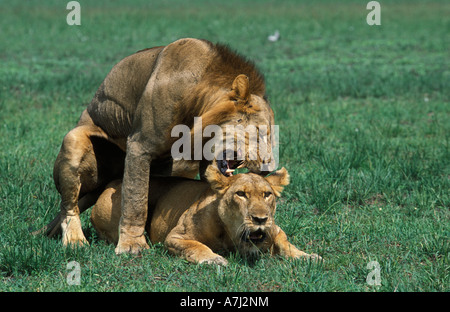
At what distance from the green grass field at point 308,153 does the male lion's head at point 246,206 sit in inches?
7.7

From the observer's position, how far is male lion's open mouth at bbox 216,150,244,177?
4.95 m

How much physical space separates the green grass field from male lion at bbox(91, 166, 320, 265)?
0.54ft

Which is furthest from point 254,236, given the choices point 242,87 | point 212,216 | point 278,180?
point 242,87

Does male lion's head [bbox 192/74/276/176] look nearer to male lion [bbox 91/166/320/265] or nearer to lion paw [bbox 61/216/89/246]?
male lion [bbox 91/166/320/265]

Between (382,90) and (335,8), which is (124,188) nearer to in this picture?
(382,90)

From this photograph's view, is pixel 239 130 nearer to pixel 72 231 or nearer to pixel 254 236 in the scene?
pixel 254 236

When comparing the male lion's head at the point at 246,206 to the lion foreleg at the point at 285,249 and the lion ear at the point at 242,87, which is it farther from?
the lion ear at the point at 242,87

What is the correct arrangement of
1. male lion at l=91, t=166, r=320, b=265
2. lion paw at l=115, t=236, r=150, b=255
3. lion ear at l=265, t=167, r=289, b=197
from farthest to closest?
lion paw at l=115, t=236, r=150, b=255
lion ear at l=265, t=167, r=289, b=197
male lion at l=91, t=166, r=320, b=265

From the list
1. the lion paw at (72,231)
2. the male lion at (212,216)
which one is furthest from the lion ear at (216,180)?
the lion paw at (72,231)

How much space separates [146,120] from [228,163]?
0.89 metres

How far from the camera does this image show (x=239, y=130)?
4.96 metres

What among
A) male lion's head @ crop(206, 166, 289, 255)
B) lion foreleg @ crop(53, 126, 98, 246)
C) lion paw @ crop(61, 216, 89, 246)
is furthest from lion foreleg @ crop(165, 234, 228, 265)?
lion foreleg @ crop(53, 126, 98, 246)

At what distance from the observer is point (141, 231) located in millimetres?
5656

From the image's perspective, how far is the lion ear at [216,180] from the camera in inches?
198
